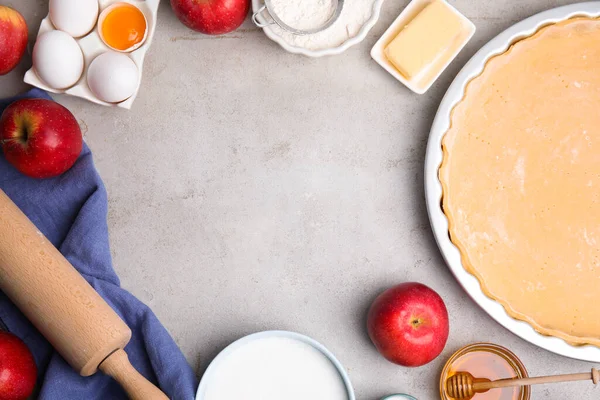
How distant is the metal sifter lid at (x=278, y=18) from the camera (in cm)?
119

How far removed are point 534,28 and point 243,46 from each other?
573mm

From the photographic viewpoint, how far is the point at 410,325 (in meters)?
1.14

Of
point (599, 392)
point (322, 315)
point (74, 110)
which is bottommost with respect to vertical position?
point (599, 392)

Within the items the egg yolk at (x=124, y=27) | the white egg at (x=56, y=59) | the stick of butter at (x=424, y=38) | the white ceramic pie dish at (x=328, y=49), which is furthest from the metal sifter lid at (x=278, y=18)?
the white egg at (x=56, y=59)

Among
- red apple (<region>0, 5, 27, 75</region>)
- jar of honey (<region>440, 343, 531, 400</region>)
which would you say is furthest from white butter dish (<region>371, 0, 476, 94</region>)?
red apple (<region>0, 5, 27, 75</region>)

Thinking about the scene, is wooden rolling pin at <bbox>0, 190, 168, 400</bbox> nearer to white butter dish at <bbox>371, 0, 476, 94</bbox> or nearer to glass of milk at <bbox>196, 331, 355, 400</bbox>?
glass of milk at <bbox>196, 331, 355, 400</bbox>

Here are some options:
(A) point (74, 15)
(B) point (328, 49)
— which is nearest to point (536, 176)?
(B) point (328, 49)

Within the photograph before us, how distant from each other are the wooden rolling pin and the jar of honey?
55 cm

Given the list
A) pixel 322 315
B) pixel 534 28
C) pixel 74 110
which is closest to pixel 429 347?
pixel 322 315

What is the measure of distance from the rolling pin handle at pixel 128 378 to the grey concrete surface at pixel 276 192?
150mm

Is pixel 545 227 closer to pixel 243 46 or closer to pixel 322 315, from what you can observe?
pixel 322 315

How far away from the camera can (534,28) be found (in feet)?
3.93

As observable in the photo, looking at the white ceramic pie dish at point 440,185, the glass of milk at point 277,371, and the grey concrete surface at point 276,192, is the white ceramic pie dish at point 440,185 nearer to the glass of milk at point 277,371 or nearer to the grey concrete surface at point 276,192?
the grey concrete surface at point 276,192

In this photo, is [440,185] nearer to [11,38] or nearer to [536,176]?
[536,176]
